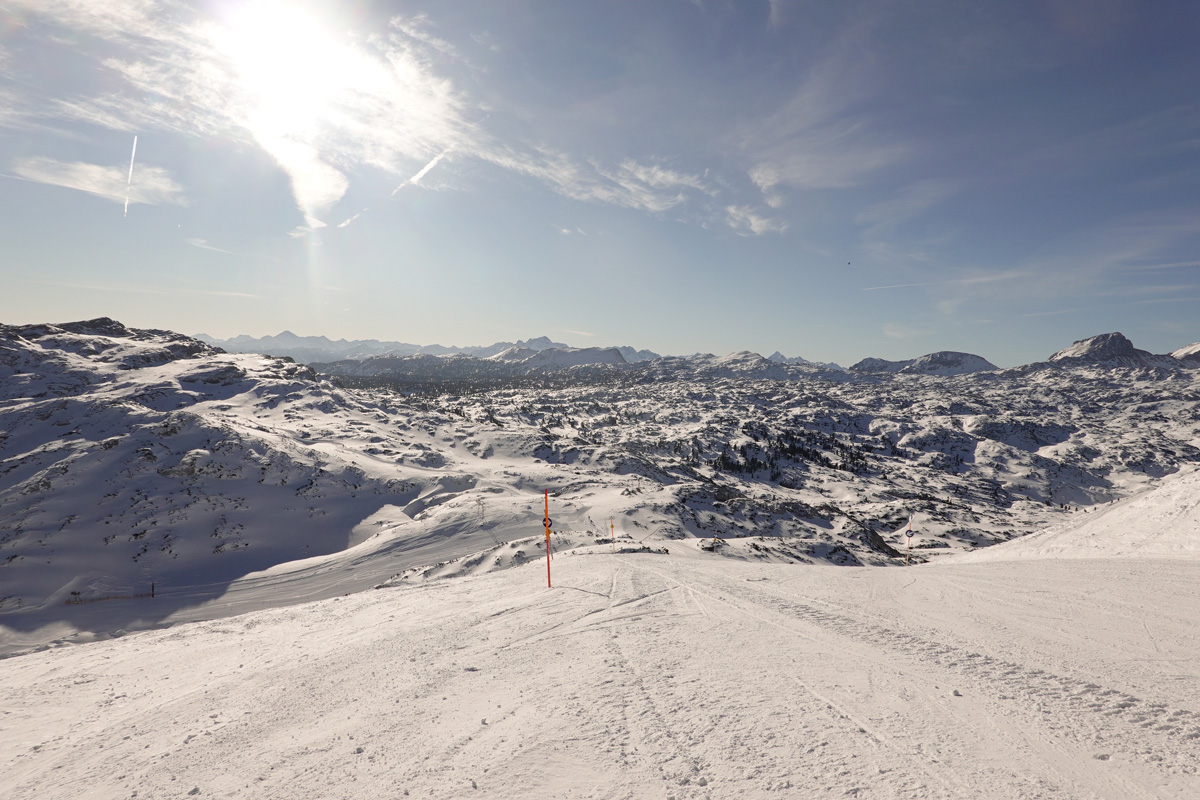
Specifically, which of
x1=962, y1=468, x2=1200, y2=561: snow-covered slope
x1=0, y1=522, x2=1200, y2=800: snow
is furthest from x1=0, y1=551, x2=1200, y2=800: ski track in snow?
x1=962, y1=468, x2=1200, y2=561: snow-covered slope

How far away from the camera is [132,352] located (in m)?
103

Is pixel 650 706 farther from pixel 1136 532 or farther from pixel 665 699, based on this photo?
pixel 1136 532

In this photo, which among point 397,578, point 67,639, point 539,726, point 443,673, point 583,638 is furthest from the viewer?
point 397,578

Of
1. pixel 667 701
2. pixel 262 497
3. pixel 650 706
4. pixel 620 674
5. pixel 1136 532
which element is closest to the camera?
pixel 650 706

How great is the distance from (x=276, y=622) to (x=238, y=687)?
8067 mm

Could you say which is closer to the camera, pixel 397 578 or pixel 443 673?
pixel 443 673

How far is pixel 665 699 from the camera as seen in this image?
7.90 m

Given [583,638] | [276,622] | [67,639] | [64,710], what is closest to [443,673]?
[583,638]

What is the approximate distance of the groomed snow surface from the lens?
19.9ft

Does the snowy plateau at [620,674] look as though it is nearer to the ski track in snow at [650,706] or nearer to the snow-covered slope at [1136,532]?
the ski track in snow at [650,706]

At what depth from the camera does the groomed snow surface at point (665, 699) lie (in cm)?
607

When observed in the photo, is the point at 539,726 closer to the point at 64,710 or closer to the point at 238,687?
the point at 238,687

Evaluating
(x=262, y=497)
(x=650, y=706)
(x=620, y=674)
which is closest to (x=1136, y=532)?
(x=620, y=674)

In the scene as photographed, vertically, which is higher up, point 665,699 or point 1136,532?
point 665,699
